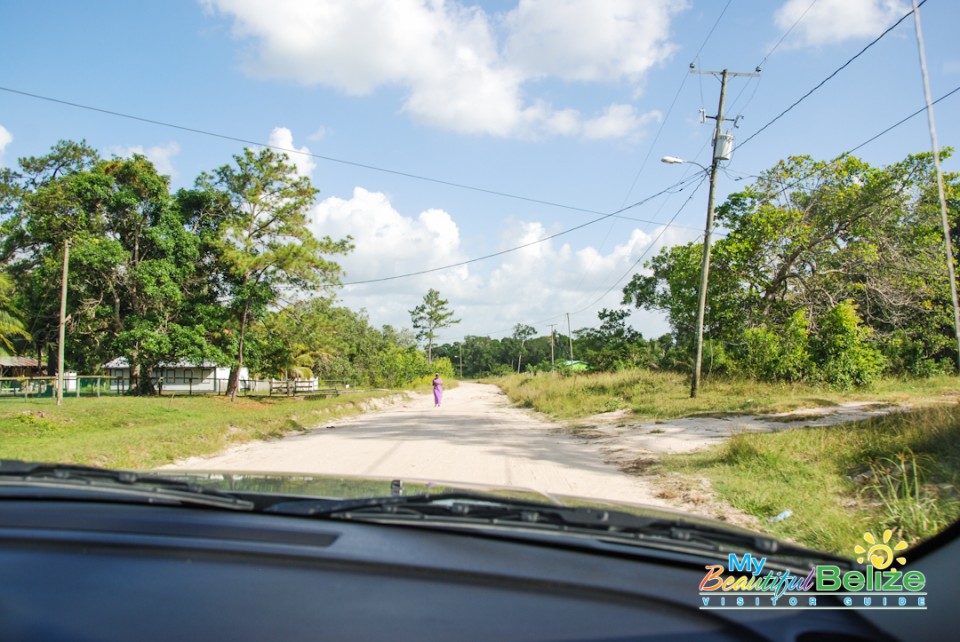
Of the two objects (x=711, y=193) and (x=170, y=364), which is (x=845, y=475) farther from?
(x=170, y=364)

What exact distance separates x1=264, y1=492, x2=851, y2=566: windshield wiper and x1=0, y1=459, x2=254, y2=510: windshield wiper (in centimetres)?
26

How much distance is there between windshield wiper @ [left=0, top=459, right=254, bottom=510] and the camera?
229cm

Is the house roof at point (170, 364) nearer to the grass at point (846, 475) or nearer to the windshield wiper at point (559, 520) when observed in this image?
the grass at point (846, 475)

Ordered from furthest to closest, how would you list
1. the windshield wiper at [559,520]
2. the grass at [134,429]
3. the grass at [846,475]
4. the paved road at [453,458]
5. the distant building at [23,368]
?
1. the distant building at [23,368]
2. the grass at [134,429]
3. the paved road at [453,458]
4. the grass at [846,475]
5. the windshield wiper at [559,520]

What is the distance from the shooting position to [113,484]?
250 cm

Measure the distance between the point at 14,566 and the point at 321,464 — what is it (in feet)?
26.3

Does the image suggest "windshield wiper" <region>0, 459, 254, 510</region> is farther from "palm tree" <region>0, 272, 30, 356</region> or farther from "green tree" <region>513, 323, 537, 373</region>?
"green tree" <region>513, 323, 537, 373</region>

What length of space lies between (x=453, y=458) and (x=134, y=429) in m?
9.00

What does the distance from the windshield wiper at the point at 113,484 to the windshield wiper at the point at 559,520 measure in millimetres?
255

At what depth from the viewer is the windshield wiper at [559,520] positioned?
6.70ft

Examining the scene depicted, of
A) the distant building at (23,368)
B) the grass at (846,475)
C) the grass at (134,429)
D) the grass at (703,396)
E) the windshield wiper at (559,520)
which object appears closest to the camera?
the windshield wiper at (559,520)

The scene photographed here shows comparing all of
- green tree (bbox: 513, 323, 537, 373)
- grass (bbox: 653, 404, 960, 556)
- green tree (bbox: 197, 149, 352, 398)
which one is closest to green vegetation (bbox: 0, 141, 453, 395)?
green tree (bbox: 197, 149, 352, 398)

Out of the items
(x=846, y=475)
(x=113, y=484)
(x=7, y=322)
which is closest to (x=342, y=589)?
(x=113, y=484)

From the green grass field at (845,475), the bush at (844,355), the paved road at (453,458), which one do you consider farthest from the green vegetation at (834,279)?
the paved road at (453,458)
